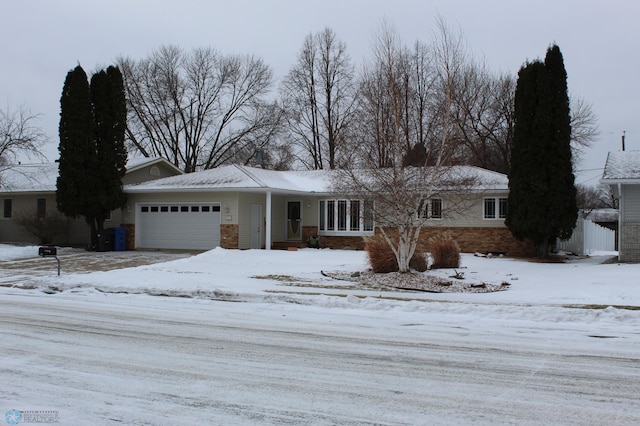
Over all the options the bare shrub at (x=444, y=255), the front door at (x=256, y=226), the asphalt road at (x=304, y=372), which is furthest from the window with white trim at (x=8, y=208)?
the bare shrub at (x=444, y=255)

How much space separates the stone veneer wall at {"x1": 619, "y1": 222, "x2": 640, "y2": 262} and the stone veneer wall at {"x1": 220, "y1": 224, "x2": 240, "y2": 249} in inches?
578

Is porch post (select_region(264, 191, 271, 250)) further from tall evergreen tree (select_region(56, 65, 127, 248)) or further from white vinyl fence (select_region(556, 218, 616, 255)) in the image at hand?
white vinyl fence (select_region(556, 218, 616, 255))

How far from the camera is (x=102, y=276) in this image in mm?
15594

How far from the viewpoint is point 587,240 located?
2642 cm

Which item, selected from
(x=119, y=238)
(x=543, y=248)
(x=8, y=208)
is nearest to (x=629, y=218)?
(x=543, y=248)

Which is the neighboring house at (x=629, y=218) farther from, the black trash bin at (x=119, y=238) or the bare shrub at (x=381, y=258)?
the black trash bin at (x=119, y=238)

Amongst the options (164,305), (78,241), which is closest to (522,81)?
(164,305)

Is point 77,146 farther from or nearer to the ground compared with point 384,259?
farther from the ground

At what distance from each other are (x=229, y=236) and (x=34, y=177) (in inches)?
569

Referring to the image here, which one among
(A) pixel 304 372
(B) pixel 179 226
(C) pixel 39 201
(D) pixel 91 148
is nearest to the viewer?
(A) pixel 304 372

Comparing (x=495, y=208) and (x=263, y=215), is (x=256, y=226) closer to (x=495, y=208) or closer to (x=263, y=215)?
(x=263, y=215)

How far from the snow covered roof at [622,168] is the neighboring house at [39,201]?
70.3 feet

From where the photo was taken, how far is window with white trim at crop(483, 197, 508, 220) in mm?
24125

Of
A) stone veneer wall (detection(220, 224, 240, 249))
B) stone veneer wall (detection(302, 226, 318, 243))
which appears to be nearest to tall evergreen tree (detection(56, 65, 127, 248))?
stone veneer wall (detection(220, 224, 240, 249))
